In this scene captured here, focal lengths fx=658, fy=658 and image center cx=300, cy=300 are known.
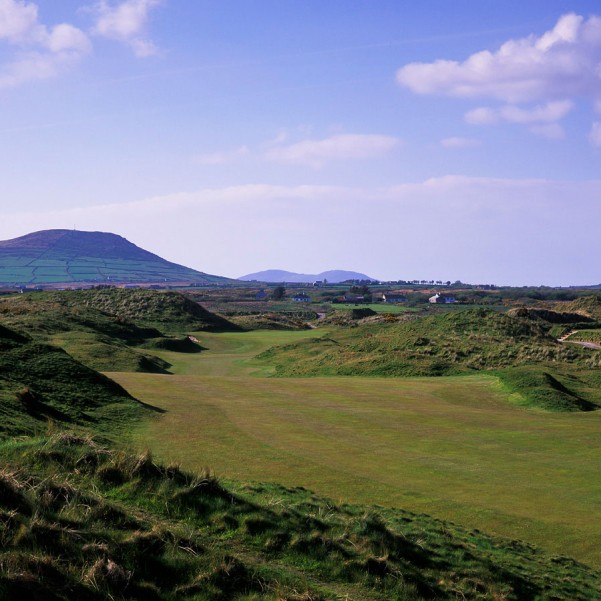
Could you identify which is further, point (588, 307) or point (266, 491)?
point (588, 307)

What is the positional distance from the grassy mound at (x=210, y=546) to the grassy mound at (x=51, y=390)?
775 centimetres

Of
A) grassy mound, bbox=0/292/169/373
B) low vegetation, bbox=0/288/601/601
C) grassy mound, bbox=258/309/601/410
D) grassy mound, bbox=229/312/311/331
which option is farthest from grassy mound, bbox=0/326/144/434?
grassy mound, bbox=229/312/311/331

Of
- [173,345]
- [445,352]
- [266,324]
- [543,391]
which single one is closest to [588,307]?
[266,324]

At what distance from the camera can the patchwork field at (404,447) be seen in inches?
635

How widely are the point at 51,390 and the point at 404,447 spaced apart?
14072mm

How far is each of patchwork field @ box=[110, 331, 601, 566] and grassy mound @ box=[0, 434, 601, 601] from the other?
225cm

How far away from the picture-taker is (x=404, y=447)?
22484 millimetres

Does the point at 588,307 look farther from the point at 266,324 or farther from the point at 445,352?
the point at 445,352

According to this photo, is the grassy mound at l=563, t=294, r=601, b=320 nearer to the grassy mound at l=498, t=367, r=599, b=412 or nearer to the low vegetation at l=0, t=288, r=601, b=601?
the low vegetation at l=0, t=288, r=601, b=601

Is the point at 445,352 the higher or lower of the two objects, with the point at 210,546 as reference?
lower

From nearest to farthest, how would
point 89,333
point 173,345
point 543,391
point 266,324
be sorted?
point 543,391, point 89,333, point 173,345, point 266,324

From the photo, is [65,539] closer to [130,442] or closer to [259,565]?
[259,565]

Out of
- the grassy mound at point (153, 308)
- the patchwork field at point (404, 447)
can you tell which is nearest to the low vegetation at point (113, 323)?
the grassy mound at point (153, 308)

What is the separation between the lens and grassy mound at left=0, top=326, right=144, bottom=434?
68.6 feet
